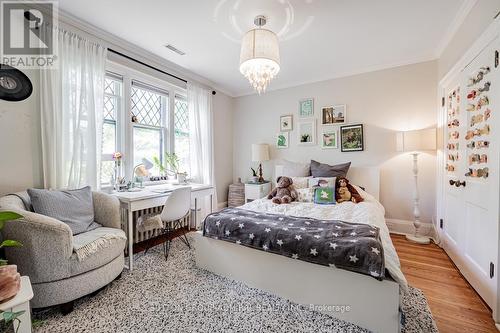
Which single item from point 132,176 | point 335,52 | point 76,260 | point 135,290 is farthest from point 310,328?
point 335,52

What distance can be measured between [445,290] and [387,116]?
7.85 feet

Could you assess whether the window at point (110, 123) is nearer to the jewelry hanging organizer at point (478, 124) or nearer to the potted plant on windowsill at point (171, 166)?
the potted plant on windowsill at point (171, 166)

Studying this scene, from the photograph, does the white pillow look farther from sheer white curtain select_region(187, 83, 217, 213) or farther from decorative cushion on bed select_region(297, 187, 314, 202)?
sheer white curtain select_region(187, 83, 217, 213)

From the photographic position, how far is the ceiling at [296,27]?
2031mm

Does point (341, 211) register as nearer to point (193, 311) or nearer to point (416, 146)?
point (416, 146)

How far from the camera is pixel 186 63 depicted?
3266 mm

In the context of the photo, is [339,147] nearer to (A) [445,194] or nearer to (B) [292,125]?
(B) [292,125]

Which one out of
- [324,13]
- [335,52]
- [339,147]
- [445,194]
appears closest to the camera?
[324,13]

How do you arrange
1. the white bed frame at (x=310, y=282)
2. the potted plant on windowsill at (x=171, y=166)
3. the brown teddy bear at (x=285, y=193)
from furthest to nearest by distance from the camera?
the potted plant on windowsill at (x=171, y=166) → the brown teddy bear at (x=285, y=193) → the white bed frame at (x=310, y=282)

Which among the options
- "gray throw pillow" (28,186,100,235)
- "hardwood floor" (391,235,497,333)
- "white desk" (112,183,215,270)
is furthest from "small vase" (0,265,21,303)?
"hardwood floor" (391,235,497,333)

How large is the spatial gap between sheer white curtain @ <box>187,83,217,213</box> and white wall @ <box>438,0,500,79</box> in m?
3.43

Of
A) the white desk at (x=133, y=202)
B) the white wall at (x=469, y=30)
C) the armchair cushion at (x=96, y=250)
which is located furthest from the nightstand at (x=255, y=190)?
the white wall at (x=469, y=30)

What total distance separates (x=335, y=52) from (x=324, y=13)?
0.90 metres

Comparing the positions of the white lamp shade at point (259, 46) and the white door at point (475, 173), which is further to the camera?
the white lamp shade at point (259, 46)
